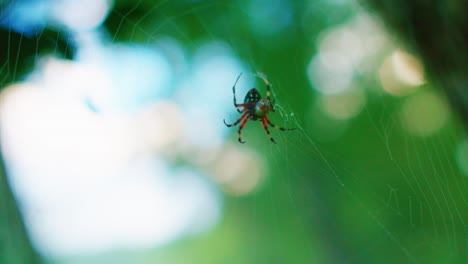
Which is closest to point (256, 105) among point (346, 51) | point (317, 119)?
point (346, 51)

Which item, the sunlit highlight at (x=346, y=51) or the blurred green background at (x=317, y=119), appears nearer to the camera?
the blurred green background at (x=317, y=119)

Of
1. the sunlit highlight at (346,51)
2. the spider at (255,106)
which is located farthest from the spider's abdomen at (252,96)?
the sunlit highlight at (346,51)

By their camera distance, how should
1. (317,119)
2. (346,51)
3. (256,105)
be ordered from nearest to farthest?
(256,105) → (346,51) → (317,119)

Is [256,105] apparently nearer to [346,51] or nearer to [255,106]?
[255,106]

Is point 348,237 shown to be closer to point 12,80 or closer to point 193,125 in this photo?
point 193,125

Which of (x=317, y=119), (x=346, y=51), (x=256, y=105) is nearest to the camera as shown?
(x=256, y=105)

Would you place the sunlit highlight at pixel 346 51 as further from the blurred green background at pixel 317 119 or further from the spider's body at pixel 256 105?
the spider's body at pixel 256 105

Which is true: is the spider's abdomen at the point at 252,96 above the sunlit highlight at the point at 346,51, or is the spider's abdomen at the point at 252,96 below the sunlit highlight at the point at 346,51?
below

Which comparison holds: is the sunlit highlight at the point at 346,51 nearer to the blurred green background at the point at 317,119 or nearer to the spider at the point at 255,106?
the blurred green background at the point at 317,119

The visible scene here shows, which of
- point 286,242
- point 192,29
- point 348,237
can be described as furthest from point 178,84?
point 348,237
